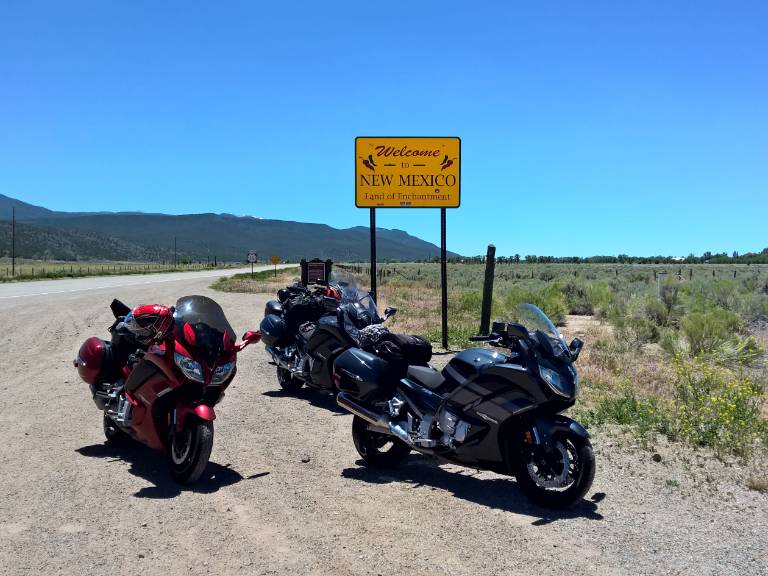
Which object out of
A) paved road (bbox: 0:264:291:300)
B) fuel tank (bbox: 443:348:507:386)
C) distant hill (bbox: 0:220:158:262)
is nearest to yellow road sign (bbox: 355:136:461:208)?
fuel tank (bbox: 443:348:507:386)

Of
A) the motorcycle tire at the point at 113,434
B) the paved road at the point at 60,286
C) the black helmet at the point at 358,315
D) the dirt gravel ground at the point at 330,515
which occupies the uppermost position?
the black helmet at the point at 358,315

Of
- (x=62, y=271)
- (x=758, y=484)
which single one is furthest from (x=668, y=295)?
(x=62, y=271)

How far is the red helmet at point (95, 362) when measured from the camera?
6379mm

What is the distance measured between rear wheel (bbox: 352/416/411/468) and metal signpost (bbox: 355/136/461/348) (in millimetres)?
8375

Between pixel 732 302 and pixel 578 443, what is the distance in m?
16.3

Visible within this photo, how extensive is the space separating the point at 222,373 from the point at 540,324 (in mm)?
2445

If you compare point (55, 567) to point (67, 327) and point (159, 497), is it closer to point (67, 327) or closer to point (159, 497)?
point (159, 497)

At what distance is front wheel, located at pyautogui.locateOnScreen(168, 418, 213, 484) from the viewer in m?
5.25

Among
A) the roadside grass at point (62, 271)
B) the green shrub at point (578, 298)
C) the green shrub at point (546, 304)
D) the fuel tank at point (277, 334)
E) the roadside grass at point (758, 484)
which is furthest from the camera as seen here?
the roadside grass at point (62, 271)

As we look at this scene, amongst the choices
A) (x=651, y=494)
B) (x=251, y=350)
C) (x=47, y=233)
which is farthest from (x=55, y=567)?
(x=47, y=233)

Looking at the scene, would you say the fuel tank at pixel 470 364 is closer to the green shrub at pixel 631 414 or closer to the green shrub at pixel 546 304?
the green shrub at pixel 631 414

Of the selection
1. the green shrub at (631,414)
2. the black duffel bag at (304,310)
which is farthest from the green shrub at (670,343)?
the black duffel bag at (304,310)

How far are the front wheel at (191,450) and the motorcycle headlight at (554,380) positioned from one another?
8.20 feet

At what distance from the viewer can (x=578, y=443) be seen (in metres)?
4.89
